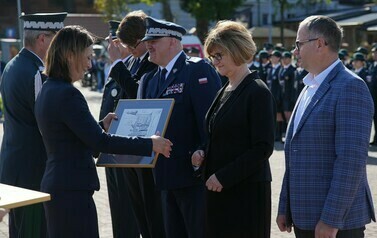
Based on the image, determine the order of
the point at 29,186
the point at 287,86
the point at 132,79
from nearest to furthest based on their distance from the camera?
the point at 29,186
the point at 132,79
the point at 287,86

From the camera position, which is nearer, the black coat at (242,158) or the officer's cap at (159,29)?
the black coat at (242,158)

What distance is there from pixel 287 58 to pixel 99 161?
11839 mm

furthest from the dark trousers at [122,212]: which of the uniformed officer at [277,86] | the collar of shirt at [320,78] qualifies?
the uniformed officer at [277,86]

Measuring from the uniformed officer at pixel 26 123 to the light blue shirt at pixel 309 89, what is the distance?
2.09 m

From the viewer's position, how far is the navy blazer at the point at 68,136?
422cm

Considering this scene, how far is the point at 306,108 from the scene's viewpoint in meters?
3.88

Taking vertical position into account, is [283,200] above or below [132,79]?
below

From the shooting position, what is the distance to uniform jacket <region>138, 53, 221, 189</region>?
16.9 feet

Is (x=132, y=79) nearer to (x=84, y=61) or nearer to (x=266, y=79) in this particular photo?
(x=84, y=61)

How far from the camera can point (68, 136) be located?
169 inches

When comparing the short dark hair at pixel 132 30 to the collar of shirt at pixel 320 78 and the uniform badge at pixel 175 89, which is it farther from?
the collar of shirt at pixel 320 78

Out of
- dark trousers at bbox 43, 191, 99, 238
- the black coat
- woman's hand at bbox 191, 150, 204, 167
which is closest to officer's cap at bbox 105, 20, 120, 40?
woman's hand at bbox 191, 150, 204, 167

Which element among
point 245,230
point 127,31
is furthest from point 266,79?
point 245,230

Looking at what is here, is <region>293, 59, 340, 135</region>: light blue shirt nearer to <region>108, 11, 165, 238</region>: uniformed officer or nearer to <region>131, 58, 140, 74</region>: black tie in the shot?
<region>108, 11, 165, 238</region>: uniformed officer
